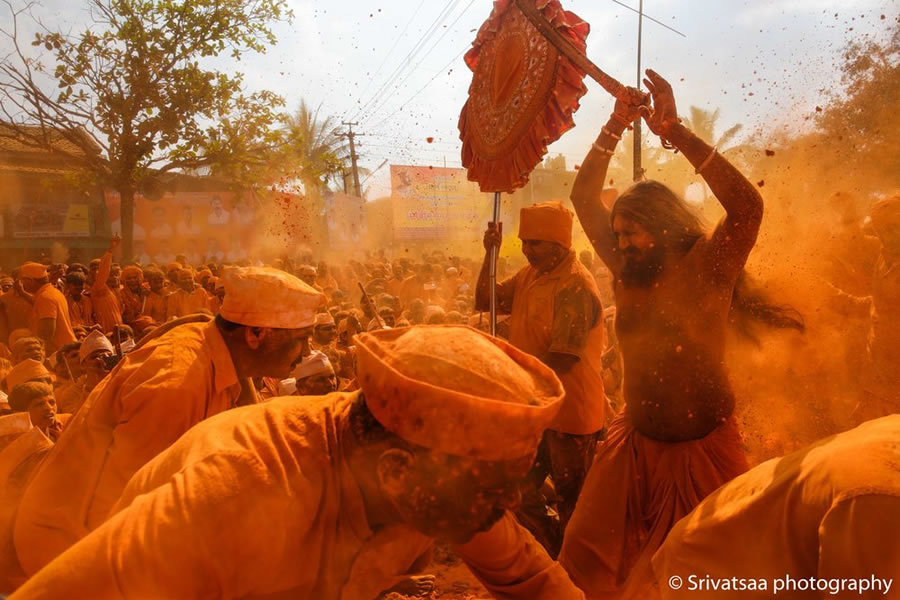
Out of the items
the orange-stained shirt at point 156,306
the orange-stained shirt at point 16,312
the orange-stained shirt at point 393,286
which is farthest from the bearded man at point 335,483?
the orange-stained shirt at point 393,286

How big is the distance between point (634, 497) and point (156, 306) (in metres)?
10.1

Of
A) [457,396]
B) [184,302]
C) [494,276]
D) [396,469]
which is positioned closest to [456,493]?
[396,469]

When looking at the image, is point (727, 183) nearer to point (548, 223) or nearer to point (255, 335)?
point (548, 223)

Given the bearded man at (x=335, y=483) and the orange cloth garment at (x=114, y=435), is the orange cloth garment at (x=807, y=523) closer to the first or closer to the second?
the bearded man at (x=335, y=483)

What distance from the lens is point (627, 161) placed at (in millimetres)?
13266

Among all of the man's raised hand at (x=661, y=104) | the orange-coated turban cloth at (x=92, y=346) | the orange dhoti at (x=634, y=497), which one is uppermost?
the man's raised hand at (x=661, y=104)

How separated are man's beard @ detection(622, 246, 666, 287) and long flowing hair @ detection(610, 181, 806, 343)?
0.07 meters

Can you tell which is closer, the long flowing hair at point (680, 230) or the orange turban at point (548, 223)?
the long flowing hair at point (680, 230)

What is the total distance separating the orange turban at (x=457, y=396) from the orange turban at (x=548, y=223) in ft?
10.7

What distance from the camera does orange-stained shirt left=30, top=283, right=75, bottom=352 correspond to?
8508mm

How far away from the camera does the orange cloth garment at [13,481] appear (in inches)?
116

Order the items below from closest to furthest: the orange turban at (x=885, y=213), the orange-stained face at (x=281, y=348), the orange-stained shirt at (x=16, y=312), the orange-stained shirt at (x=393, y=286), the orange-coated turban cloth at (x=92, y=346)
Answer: the orange-stained face at (x=281, y=348) < the orange turban at (x=885, y=213) < the orange-coated turban cloth at (x=92, y=346) < the orange-stained shirt at (x=16, y=312) < the orange-stained shirt at (x=393, y=286)

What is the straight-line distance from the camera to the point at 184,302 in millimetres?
11094

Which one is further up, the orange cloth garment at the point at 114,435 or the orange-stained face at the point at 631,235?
the orange-stained face at the point at 631,235
